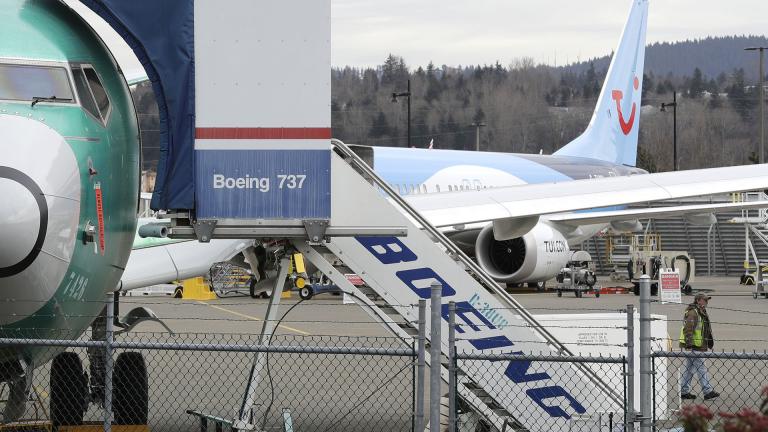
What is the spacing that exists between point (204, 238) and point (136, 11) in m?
1.86

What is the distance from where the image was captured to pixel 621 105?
43.1 meters

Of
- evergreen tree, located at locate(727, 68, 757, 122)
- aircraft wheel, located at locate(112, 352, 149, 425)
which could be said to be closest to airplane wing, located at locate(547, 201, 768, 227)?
aircraft wheel, located at locate(112, 352, 149, 425)

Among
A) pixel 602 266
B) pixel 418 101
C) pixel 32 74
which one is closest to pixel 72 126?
pixel 32 74

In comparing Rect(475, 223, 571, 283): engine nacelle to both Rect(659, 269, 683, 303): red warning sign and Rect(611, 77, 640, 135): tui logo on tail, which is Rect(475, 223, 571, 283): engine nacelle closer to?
Rect(659, 269, 683, 303): red warning sign

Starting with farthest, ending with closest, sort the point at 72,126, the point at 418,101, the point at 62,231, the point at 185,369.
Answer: the point at 418,101 < the point at 185,369 < the point at 72,126 < the point at 62,231

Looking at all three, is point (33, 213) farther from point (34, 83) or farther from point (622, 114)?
point (622, 114)

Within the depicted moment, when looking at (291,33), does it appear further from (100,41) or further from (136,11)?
(100,41)

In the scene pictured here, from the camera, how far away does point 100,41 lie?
423 inches

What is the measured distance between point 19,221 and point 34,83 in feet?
5.64

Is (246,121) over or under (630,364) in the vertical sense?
over

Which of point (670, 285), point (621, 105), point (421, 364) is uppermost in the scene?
point (621, 105)

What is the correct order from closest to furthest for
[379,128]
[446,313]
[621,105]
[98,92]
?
[98,92]
[446,313]
[621,105]
[379,128]

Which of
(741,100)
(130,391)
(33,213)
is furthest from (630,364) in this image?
(741,100)

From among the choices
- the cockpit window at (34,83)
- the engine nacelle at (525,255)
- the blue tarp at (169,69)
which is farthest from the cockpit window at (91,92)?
the engine nacelle at (525,255)
